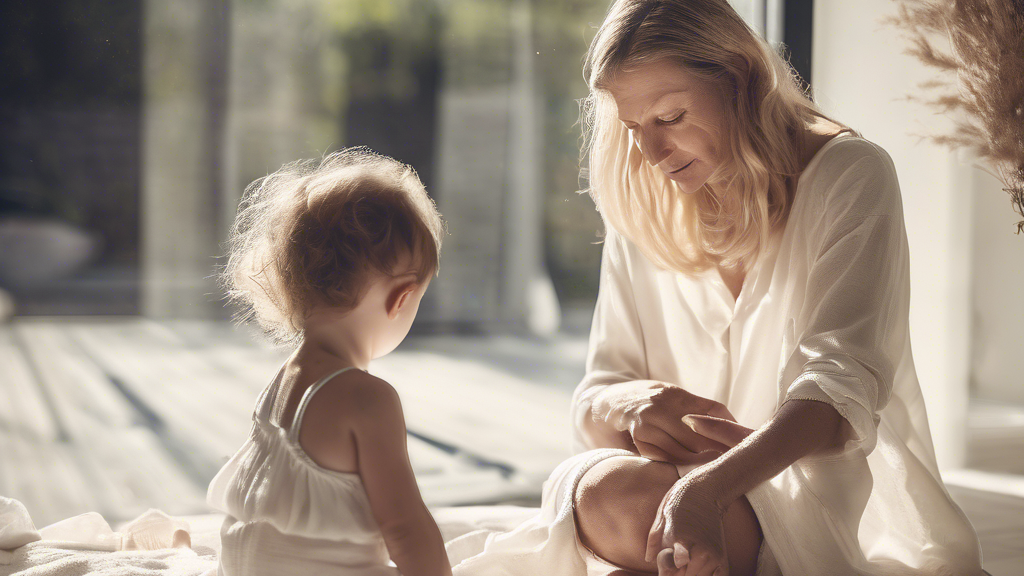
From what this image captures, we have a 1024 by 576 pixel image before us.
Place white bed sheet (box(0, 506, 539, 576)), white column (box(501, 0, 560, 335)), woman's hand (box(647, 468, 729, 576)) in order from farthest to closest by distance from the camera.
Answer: white column (box(501, 0, 560, 335)) → white bed sheet (box(0, 506, 539, 576)) → woman's hand (box(647, 468, 729, 576))

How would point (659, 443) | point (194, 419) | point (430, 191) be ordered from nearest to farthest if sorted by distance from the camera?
point (659, 443) → point (194, 419) → point (430, 191)

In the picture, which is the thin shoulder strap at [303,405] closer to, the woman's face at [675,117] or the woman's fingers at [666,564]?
the woman's fingers at [666,564]

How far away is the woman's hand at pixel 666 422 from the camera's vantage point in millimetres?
1202

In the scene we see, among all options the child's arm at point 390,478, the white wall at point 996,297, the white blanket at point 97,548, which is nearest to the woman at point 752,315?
the child's arm at point 390,478

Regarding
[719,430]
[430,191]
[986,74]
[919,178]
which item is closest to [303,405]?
[719,430]

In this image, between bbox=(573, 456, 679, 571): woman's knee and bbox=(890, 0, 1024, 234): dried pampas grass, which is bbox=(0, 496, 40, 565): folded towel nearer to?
bbox=(573, 456, 679, 571): woman's knee

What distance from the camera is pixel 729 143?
51.6 inches

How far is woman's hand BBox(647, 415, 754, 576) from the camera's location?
946 mm

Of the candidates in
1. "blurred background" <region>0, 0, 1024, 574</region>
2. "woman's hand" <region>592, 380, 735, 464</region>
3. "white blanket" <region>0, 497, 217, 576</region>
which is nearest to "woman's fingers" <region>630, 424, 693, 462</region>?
"woman's hand" <region>592, 380, 735, 464</region>

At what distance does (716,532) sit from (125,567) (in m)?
1.00

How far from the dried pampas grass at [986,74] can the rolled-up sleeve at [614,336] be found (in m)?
0.80

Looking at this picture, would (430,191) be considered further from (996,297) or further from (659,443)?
(659,443)

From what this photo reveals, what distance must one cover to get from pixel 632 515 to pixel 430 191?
2.83 m

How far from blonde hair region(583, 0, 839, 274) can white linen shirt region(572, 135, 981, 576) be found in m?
0.05
